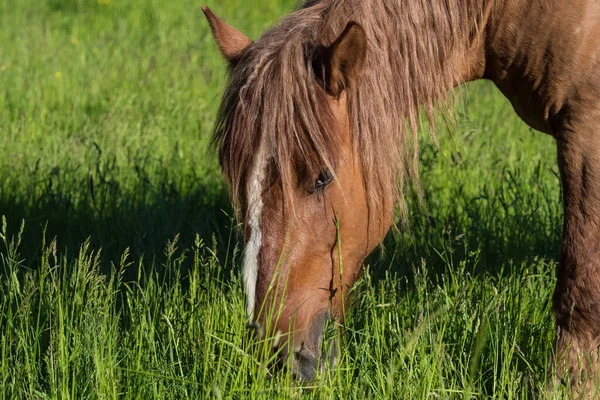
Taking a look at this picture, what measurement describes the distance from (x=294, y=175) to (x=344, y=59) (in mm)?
360

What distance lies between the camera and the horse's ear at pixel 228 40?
110 inches

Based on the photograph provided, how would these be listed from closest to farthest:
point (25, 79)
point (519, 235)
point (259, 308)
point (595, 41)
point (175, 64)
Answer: point (259, 308)
point (595, 41)
point (519, 235)
point (25, 79)
point (175, 64)

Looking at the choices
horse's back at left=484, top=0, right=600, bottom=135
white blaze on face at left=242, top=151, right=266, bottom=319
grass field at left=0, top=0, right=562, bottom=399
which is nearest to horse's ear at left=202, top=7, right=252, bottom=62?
grass field at left=0, top=0, right=562, bottom=399

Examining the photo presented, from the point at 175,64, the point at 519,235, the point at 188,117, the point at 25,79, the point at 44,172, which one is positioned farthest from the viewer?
the point at 175,64

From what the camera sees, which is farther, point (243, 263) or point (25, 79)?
point (25, 79)

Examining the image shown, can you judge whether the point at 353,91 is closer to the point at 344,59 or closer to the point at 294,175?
the point at 344,59

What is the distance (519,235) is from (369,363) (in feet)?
4.65

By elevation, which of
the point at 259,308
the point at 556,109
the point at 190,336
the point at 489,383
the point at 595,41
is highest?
the point at 595,41

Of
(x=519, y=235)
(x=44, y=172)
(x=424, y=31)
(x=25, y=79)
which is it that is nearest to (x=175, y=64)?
(x=25, y=79)

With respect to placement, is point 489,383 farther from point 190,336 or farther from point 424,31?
point 424,31

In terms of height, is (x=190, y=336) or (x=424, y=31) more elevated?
(x=424, y=31)

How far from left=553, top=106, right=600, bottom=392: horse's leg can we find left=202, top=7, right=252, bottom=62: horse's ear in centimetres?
106

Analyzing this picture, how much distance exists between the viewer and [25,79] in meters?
6.29

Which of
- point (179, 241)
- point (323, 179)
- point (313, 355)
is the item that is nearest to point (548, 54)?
point (323, 179)
